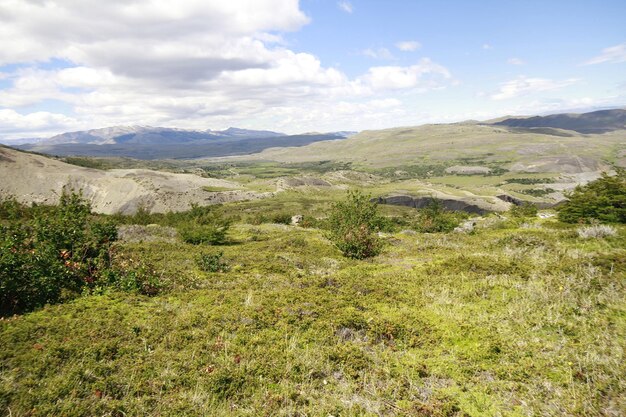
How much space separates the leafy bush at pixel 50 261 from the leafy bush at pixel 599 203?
109 ft

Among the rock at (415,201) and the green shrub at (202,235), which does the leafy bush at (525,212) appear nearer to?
the green shrub at (202,235)

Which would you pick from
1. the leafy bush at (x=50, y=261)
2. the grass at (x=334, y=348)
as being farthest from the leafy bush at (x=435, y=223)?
the leafy bush at (x=50, y=261)

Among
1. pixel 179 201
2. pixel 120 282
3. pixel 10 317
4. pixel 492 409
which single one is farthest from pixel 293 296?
pixel 179 201

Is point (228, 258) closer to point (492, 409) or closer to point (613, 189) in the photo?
point (492, 409)

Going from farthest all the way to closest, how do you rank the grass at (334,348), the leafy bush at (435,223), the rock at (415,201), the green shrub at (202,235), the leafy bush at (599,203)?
1. the rock at (415,201)
2. the leafy bush at (435,223)
3. the green shrub at (202,235)
4. the leafy bush at (599,203)
5. the grass at (334,348)

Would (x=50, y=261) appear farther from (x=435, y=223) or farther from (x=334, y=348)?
(x=435, y=223)

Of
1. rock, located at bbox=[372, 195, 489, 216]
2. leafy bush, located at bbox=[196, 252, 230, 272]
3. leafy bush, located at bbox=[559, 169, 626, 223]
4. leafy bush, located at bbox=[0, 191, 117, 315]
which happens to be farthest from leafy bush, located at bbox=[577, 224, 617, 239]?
rock, located at bbox=[372, 195, 489, 216]

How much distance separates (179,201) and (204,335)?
393 feet

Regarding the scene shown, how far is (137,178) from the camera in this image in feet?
426

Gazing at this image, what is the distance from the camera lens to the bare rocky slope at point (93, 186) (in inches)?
4008

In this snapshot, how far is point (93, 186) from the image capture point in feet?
376

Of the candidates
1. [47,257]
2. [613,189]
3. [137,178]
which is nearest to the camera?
[47,257]

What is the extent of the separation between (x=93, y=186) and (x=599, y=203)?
12968 cm

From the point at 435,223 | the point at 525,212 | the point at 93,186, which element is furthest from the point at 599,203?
the point at 93,186
